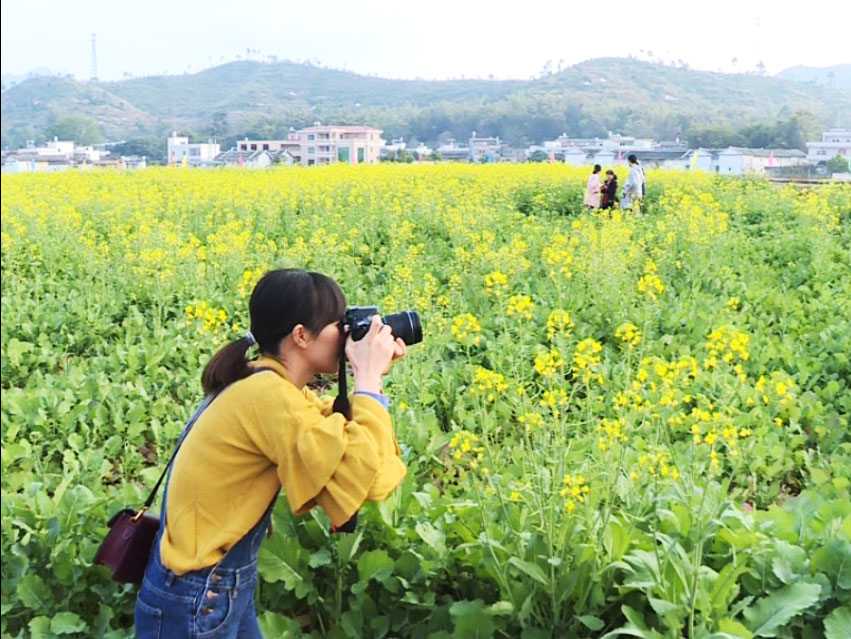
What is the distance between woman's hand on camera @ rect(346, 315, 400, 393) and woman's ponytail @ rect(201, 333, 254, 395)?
7.5 inches

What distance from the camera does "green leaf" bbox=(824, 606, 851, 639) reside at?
→ 1929 millimetres

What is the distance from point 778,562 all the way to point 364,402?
3.87ft

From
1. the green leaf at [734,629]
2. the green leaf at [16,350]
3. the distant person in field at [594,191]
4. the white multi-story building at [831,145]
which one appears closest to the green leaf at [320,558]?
the green leaf at [734,629]

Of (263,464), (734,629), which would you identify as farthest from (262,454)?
(734,629)

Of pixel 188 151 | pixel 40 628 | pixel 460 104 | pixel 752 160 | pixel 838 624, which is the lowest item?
pixel 40 628

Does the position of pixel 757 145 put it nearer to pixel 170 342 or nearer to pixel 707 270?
pixel 707 270

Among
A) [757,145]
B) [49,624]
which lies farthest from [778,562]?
[757,145]

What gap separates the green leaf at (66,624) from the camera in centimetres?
230

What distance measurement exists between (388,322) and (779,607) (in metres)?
1.13

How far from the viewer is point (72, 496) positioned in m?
2.63

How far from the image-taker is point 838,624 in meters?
1.95

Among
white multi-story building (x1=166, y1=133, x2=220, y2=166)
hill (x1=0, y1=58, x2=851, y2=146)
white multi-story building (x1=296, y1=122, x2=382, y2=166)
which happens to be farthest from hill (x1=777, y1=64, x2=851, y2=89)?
white multi-story building (x1=166, y1=133, x2=220, y2=166)

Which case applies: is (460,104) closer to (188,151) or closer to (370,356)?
(188,151)

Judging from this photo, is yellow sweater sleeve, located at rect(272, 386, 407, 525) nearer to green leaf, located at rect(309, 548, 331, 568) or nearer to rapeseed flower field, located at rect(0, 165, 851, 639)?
rapeseed flower field, located at rect(0, 165, 851, 639)
